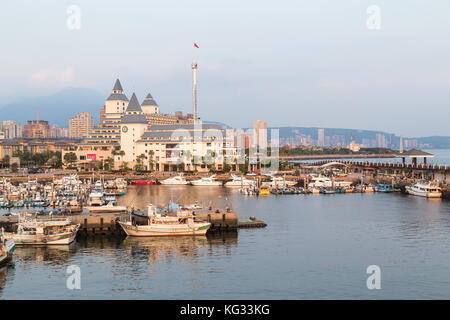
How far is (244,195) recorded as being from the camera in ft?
229

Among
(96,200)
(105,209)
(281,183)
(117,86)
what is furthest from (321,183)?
(117,86)

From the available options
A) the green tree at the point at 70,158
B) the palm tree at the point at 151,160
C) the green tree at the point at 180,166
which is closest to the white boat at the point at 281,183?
the green tree at the point at 180,166

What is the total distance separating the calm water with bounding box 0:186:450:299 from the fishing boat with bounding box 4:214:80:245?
0.91 meters

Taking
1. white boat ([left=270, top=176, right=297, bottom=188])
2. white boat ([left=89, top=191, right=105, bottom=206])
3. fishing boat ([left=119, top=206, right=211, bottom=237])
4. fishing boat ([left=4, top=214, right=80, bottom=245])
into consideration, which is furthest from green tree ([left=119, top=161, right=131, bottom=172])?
fishing boat ([left=4, top=214, right=80, bottom=245])

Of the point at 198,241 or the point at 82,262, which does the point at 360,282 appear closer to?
the point at 198,241

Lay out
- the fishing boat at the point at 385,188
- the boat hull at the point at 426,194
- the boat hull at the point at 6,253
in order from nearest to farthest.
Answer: the boat hull at the point at 6,253, the boat hull at the point at 426,194, the fishing boat at the point at 385,188

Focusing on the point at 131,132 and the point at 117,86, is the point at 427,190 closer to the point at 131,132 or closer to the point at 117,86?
the point at 131,132

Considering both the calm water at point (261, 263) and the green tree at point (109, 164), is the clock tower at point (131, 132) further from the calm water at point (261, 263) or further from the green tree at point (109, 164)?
the calm water at point (261, 263)

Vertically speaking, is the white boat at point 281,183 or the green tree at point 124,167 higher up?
the green tree at point 124,167

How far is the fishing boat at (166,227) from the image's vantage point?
126 ft

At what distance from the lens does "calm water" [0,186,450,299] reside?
2569 cm

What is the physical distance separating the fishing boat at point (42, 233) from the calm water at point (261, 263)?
2.99 feet

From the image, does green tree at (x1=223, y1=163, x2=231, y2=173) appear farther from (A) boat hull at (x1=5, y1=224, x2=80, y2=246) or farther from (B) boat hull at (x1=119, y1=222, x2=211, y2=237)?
(A) boat hull at (x1=5, y1=224, x2=80, y2=246)

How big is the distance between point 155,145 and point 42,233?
249 feet
